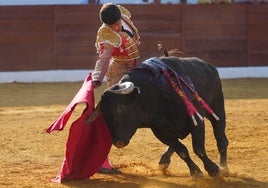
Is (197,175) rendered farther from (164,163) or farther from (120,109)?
(120,109)

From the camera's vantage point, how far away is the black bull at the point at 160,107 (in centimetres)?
488

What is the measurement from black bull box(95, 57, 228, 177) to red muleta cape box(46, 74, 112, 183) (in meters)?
0.46

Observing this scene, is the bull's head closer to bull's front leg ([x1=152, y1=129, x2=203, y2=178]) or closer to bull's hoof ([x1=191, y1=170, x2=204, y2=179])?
bull's front leg ([x1=152, y1=129, x2=203, y2=178])

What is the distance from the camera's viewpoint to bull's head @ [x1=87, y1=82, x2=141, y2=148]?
485cm

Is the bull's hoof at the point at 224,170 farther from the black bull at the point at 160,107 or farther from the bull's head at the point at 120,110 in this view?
the bull's head at the point at 120,110

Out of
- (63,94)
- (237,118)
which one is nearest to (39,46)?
(63,94)

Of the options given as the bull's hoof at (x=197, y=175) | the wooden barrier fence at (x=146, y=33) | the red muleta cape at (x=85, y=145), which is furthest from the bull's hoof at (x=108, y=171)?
the wooden barrier fence at (x=146, y=33)

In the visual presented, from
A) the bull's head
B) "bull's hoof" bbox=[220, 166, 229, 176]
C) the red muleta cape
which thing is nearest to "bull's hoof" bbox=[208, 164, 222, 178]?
"bull's hoof" bbox=[220, 166, 229, 176]

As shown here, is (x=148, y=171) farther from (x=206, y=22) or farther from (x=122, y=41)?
(x=206, y=22)

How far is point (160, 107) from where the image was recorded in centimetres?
514

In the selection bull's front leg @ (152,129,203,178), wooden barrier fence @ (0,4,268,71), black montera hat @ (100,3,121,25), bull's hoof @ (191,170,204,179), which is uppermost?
black montera hat @ (100,3,121,25)

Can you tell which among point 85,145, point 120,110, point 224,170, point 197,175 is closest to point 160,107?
point 120,110

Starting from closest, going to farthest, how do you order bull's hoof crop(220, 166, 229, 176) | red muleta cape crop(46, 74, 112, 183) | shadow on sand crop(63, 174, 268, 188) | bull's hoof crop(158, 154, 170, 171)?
shadow on sand crop(63, 174, 268, 188) < red muleta cape crop(46, 74, 112, 183) < bull's hoof crop(220, 166, 229, 176) < bull's hoof crop(158, 154, 170, 171)

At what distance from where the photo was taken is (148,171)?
586cm
